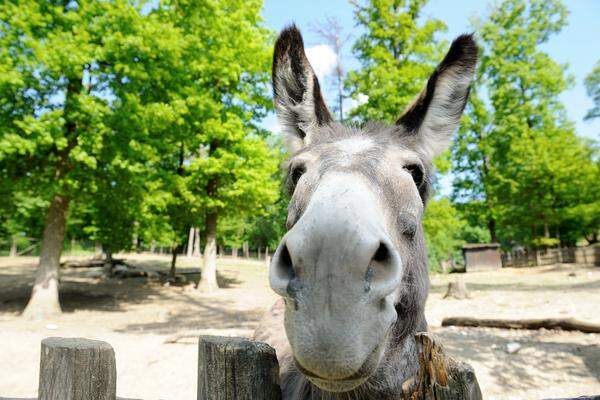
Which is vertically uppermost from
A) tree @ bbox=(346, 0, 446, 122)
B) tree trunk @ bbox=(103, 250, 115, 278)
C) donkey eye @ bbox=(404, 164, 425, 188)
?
tree @ bbox=(346, 0, 446, 122)

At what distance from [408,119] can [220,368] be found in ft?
6.44


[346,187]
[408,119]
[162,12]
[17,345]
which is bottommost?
[17,345]

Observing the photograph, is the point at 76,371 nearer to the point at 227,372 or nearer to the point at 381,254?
the point at 227,372

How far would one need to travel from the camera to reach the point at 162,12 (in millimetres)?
13594

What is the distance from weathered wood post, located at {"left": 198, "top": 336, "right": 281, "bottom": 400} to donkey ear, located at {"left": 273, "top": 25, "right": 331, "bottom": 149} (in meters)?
1.54

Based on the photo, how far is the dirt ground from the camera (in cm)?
588

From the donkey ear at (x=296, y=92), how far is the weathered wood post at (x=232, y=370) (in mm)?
1541

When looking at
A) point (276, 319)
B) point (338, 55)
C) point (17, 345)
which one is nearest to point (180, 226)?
point (338, 55)

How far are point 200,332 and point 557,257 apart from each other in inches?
1079

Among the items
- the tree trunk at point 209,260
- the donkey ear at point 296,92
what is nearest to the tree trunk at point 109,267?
the tree trunk at point 209,260

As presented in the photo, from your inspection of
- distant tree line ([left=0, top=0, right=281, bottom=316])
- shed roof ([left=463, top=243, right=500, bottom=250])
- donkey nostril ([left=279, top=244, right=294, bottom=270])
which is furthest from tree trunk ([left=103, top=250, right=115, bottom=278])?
donkey nostril ([left=279, top=244, right=294, bottom=270])

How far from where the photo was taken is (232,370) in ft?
5.34

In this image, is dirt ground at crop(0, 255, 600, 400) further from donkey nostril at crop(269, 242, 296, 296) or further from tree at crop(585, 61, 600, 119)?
tree at crop(585, 61, 600, 119)

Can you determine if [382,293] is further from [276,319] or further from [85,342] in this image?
[276,319]
